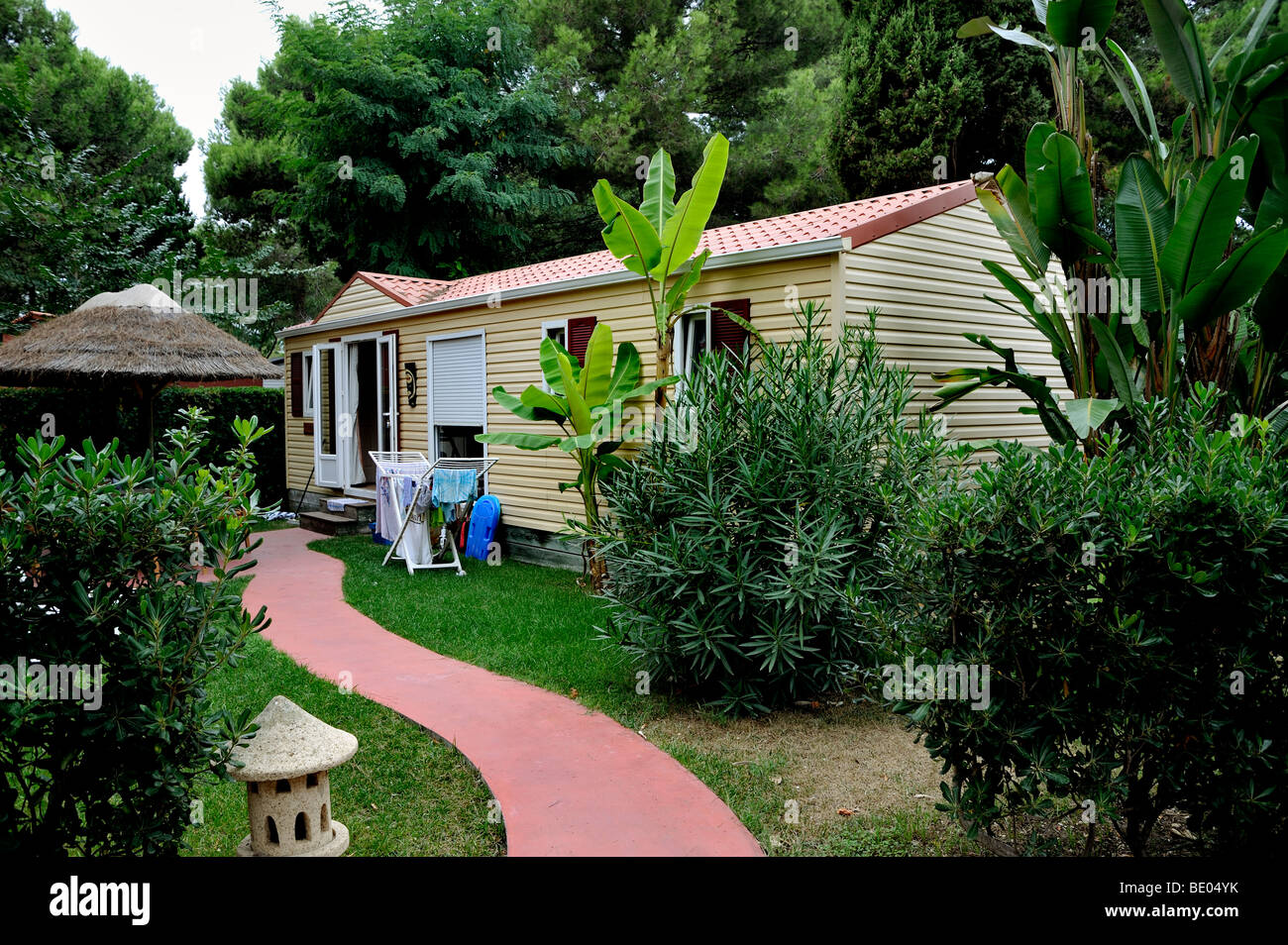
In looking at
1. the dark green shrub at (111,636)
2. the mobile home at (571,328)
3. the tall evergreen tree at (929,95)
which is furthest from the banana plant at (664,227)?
the tall evergreen tree at (929,95)

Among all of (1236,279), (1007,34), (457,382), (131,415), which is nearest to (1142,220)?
(1236,279)

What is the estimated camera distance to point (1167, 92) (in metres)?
15.3

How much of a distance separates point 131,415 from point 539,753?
1300 cm

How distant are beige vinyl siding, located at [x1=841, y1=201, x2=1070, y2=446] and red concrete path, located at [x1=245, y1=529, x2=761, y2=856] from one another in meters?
4.06

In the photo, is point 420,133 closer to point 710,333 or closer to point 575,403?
point 710,333

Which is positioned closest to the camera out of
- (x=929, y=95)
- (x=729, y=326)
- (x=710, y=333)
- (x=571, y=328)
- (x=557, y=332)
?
(x=729, y=326)

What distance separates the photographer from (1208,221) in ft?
15.7

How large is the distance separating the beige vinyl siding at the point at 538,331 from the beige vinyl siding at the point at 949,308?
53 centimetres

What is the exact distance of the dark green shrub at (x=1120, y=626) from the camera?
2.69m

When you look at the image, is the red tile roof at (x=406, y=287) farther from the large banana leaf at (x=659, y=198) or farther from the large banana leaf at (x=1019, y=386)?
the large banana leaf at (x=1019, y=386)

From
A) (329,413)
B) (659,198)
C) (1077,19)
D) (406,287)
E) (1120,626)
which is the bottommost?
(1120,626)
